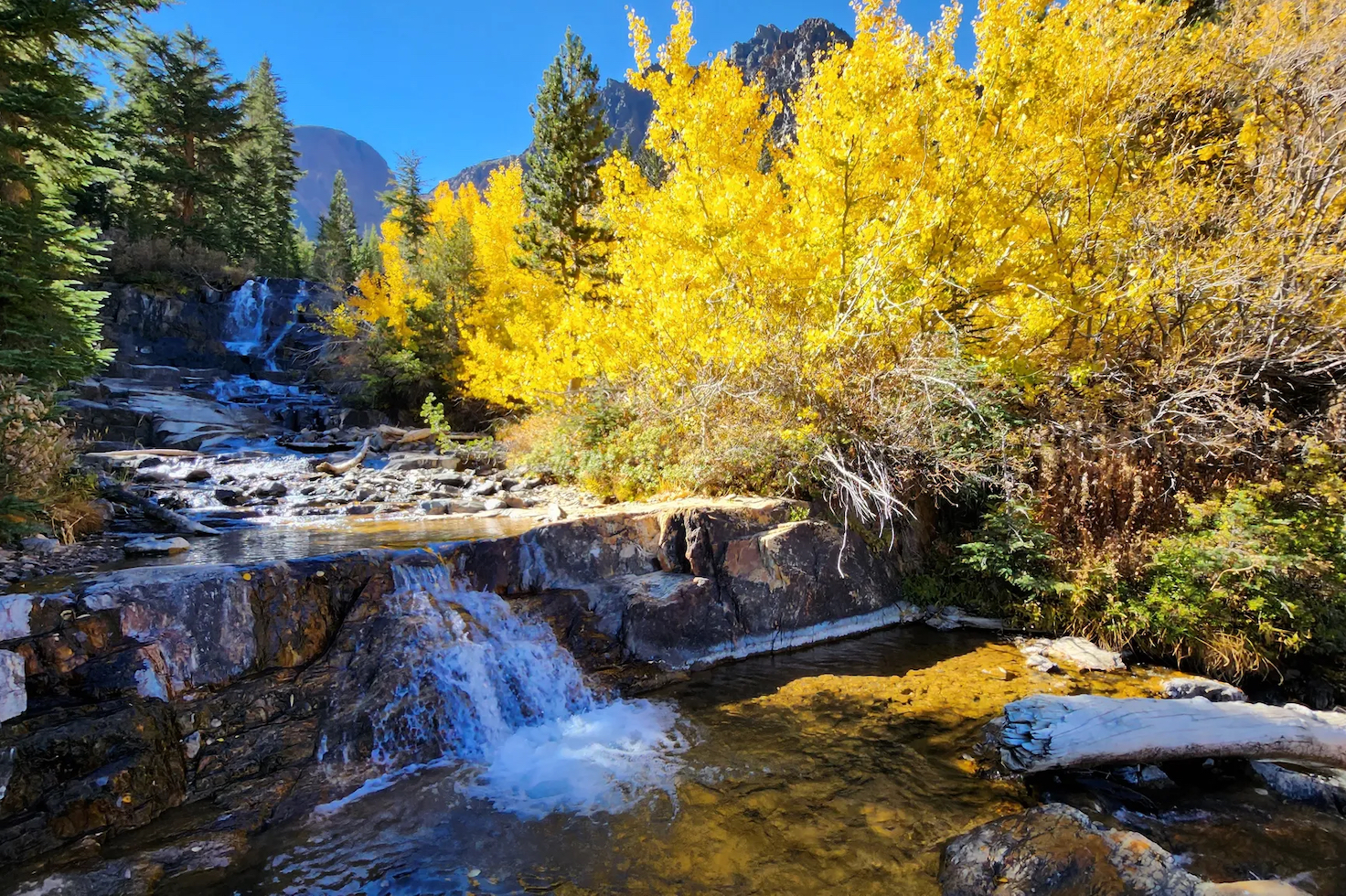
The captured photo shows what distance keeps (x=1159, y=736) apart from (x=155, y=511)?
10.3 meters

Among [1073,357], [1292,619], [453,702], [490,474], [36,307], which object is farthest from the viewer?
[490,474]

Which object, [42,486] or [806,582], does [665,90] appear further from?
[42,486]

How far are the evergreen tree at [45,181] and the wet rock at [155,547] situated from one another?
201cm

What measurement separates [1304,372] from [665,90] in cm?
782

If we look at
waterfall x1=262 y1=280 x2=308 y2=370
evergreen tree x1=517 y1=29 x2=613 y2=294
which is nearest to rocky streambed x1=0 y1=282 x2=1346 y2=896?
evergreen tree x1=517 y1=29 x2=613 y2=294

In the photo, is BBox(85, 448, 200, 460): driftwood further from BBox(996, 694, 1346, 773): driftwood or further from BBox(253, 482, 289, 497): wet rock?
BBox(996, 694, 1346, 773): driftwood

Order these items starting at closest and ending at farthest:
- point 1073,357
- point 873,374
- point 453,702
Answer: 1. point 453,702
2. point 873,374
3. point 1073,357

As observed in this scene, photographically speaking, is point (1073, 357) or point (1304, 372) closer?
point (1304, 372)

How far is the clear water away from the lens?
2938 mm

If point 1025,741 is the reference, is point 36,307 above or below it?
above

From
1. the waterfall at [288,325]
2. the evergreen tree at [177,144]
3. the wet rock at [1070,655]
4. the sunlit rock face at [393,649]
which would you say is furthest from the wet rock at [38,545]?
the evergreen tree at [177,144]

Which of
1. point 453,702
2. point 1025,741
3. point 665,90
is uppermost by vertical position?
point 665,90

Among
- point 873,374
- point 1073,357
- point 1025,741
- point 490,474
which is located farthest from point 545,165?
point 1025,741

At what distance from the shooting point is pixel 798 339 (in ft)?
22.0
